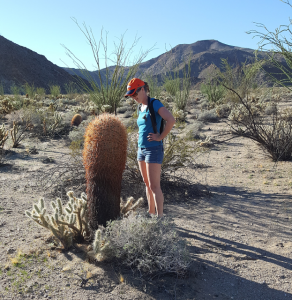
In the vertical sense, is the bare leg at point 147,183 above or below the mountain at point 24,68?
below

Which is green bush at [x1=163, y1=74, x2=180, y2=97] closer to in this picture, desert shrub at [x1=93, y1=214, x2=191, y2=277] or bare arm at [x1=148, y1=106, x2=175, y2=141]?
bare arm at [x1=148, y1=106, x2=175, y2=141]

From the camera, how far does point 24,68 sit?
60.3m

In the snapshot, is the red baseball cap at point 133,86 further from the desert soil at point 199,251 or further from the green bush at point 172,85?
the green bush at point 172,85

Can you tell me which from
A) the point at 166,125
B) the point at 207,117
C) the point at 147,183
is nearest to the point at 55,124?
the point at 207,117

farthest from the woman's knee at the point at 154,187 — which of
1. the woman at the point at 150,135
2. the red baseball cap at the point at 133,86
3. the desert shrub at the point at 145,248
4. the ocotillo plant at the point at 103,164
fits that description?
the red baseball cap at the point at 133,86

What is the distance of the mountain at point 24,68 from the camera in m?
56.0

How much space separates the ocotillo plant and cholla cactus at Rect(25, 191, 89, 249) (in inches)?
4.2

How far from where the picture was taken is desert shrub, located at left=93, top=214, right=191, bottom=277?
10.1 ft

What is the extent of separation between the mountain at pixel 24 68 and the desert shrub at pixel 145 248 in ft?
174

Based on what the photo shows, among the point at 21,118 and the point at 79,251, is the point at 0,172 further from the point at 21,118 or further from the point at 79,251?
the point at 21,118

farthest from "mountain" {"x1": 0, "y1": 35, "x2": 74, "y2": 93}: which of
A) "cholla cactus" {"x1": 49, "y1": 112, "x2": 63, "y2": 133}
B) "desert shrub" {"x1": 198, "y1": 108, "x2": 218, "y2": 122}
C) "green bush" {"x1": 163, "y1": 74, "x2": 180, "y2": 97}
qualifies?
"desert shrub" {"x1": 198, "y1": 108, "x2": 218, "y2": 122}

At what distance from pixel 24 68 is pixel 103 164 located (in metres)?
63.2

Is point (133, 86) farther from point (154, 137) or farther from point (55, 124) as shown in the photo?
point (55, 124)

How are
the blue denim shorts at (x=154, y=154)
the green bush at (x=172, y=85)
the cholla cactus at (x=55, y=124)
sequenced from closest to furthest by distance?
the blue denim shorts at (x=154, y=154)
the cholla cactus at (x=55, y=124)
the green bush at (x=172, y=85)
